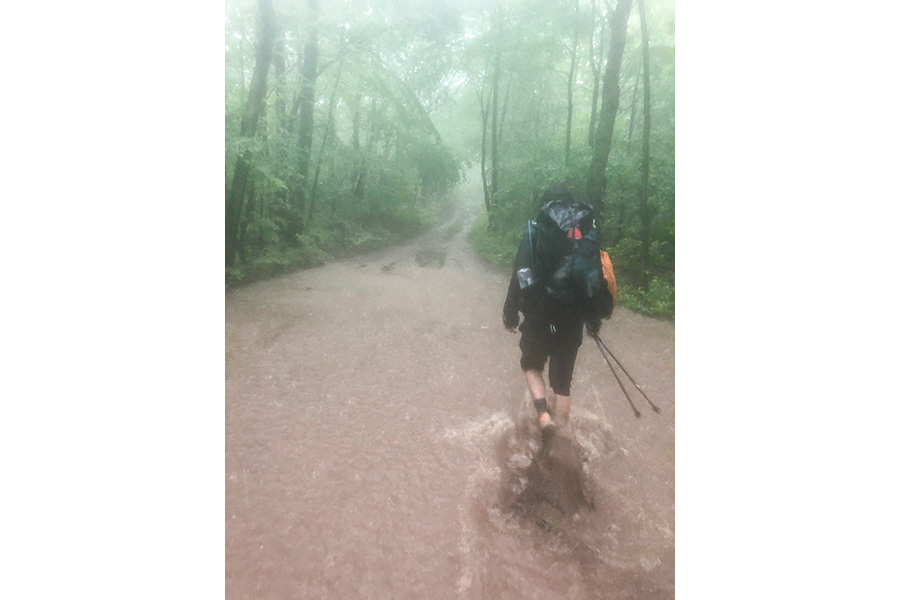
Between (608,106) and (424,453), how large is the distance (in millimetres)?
3327

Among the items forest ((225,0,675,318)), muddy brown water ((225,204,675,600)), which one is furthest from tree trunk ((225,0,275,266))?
muddy brown water ((225,204,675,600))

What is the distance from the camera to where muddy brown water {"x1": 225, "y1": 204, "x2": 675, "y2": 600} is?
5.05 feet

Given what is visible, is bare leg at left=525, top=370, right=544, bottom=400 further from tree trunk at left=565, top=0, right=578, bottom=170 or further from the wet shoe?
tree trunk at left=565, top=0, right=578, bottom=170

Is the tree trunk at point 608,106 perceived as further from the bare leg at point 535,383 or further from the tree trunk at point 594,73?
the bare leg at point 535,383

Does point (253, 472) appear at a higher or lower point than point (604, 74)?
lower

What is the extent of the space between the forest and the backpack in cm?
44

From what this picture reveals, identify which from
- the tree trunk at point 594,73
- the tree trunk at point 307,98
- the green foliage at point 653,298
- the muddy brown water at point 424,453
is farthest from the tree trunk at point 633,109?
the tree trunk at point 307,98

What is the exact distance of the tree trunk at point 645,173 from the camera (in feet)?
7.67

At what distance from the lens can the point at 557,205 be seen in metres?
1.95

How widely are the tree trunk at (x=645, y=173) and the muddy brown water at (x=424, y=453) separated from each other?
36cm

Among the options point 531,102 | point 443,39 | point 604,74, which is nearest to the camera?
point 443,39
